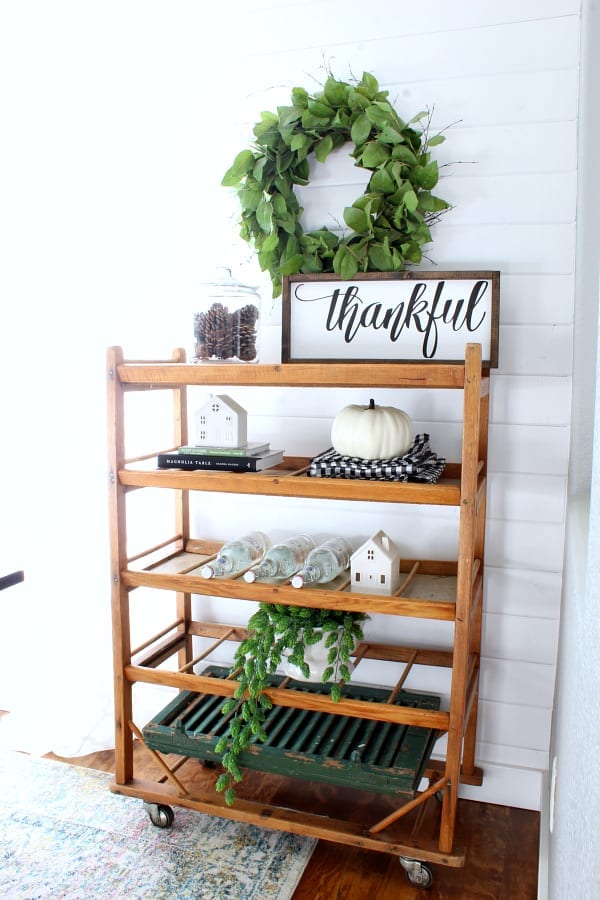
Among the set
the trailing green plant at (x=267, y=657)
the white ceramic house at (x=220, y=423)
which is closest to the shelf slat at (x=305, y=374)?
the white ceramic house at (x=220, y=423)

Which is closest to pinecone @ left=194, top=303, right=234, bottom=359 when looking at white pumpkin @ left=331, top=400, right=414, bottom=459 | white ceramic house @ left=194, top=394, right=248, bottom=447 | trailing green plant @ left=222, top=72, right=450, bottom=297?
white ceramic house @ left=194, top=394, right=248, bottom=447

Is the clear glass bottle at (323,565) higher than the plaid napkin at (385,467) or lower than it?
lower

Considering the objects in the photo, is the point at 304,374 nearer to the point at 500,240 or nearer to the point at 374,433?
the point at 374,433

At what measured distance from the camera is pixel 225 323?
1.94m

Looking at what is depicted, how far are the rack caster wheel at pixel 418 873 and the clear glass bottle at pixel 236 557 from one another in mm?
801

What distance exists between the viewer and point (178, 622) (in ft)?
7.72

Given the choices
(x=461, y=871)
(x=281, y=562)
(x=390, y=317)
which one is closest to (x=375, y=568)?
(x=281, y=562)

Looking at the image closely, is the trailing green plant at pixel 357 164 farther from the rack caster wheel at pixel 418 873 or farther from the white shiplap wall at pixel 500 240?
the rack caster wheel at pixel 418 873

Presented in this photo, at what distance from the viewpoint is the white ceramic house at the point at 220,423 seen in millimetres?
1950

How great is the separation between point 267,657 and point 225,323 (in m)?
0.86

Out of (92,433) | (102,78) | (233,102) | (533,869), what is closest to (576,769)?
(533,869)

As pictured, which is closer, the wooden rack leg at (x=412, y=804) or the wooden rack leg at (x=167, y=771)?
the wooden rack leg at (x=412, y=804)

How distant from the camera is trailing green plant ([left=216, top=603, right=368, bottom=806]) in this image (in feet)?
6.15

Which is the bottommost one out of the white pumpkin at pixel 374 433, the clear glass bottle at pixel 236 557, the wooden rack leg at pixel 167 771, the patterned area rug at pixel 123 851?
the patterned area rug at pixel 123 851
